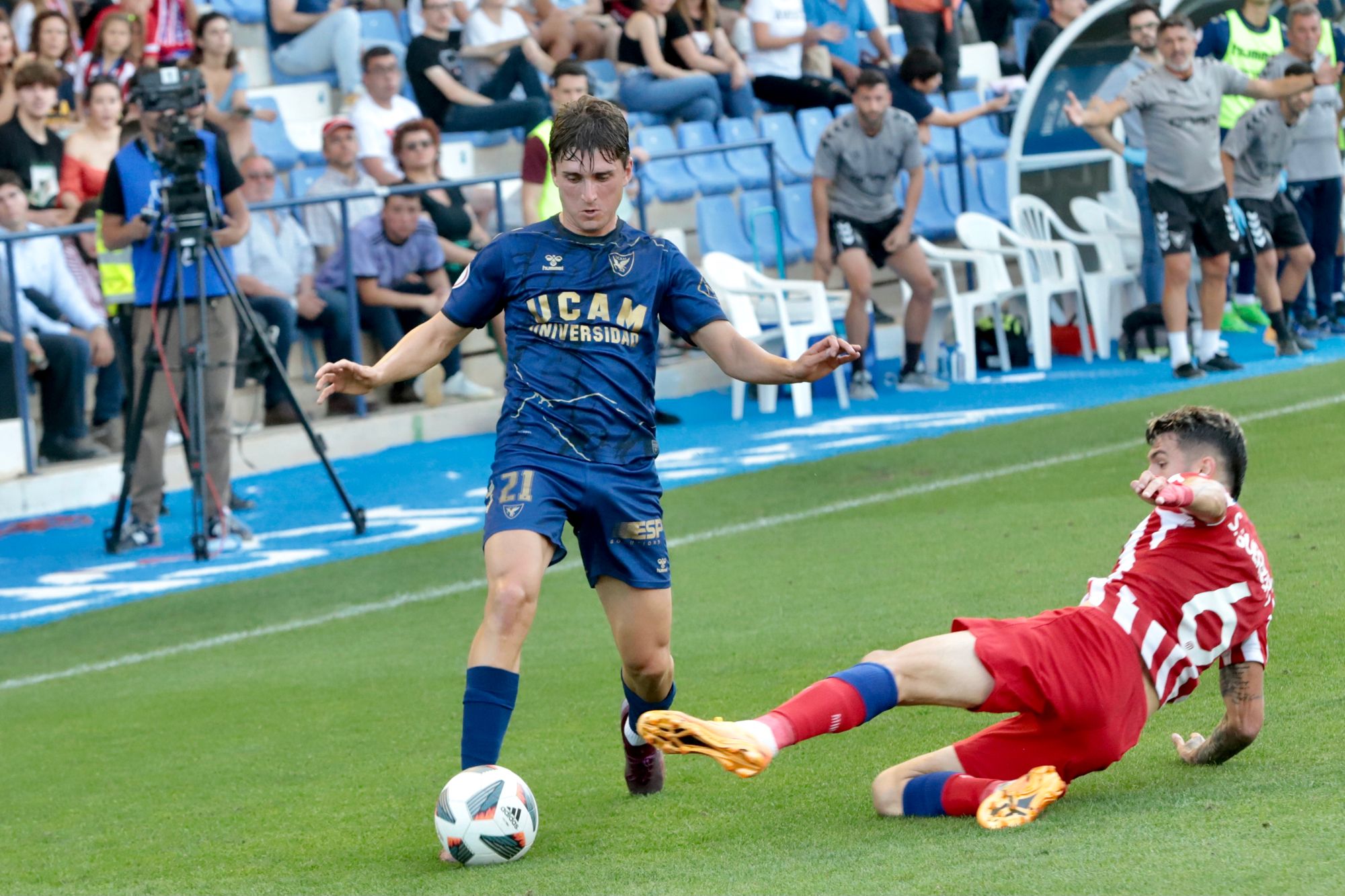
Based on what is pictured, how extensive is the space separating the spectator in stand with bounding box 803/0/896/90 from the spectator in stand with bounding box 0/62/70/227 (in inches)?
318

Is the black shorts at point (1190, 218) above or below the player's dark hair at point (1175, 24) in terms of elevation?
below

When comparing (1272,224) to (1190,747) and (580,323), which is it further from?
(580,323)

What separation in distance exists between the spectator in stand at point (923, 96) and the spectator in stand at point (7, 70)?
273 inches

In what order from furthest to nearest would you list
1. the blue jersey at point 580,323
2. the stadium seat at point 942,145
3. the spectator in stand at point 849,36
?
the spectator in stand at point 849,36 → the stadium seat at point 942,145 → the blue jersey at point 580,323

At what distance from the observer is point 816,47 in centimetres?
1739

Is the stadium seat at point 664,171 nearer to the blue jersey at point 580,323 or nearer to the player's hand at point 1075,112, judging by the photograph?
the player's hand at point 1075,112

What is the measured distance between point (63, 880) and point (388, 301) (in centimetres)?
847

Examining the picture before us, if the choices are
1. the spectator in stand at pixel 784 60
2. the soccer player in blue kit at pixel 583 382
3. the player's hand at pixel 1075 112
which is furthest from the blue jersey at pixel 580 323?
the spectator in stand at pixel 784 60

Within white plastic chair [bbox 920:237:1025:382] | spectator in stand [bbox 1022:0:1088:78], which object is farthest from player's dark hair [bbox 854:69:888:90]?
spectator in stand [bbox 1022:0:1088:78]

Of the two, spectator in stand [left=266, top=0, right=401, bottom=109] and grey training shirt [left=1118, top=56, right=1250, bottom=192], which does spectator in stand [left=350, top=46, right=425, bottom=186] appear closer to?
spectator in stand [left=266, top=0, right=401, bottom=109]

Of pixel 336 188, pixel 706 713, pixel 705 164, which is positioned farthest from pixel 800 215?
pixel 706 713

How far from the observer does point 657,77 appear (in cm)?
1584

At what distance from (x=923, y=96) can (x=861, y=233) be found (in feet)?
8.62

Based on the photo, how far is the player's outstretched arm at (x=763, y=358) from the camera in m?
4.27
